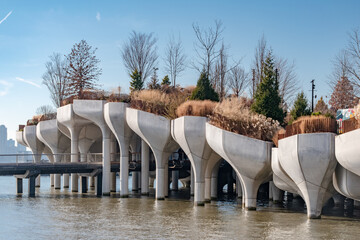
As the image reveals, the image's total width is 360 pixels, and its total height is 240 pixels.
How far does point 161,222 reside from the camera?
27.6 meters

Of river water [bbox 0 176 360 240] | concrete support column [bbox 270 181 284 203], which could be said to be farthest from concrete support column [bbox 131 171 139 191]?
concrete support column [bbox 270 181 284 203]

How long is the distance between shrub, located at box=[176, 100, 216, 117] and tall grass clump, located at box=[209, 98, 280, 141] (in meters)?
0.87

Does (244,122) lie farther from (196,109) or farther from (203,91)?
(203,91)

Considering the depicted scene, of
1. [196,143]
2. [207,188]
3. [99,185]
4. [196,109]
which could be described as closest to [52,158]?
[99,185]

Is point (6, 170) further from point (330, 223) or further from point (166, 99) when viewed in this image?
point (330, 223)

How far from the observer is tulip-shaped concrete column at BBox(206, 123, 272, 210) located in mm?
30219

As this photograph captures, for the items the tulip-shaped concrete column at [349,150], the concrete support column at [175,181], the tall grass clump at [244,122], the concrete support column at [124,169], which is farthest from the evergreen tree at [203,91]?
the concrete support column at [175,181]

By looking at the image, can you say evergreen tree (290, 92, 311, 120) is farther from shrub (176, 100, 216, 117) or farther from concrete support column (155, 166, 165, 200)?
concrete support column (155, 166, 165, 200)

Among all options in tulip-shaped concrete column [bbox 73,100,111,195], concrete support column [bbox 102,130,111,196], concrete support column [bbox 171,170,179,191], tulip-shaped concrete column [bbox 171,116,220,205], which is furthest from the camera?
concrete support column [bbox 171,170,179,191]

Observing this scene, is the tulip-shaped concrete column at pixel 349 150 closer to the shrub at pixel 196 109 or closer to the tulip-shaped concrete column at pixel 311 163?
the tulip-shaped concrete column at pixel 311 163

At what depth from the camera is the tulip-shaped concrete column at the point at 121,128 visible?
41.2 meters

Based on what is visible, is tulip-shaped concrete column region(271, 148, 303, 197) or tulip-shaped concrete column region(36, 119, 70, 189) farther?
tulip-shaped concrete column region(36, 119, 70, 189)

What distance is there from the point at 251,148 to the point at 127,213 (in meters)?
8.45

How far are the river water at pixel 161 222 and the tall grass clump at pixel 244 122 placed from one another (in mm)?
4857
